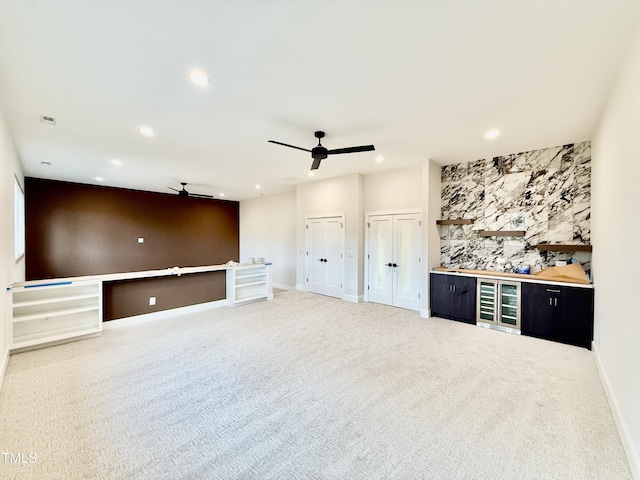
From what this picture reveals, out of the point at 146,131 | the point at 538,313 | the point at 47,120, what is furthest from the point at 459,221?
the point at 47,120

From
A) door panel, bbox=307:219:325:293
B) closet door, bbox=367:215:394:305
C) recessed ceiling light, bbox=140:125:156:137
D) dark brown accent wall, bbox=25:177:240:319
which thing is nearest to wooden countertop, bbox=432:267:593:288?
closet door, bbox=367:215:394:305

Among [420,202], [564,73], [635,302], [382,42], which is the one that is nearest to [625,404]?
[635,302]

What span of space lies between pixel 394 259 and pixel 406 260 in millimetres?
265

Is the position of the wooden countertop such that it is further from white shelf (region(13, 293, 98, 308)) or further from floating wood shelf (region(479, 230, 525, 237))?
white shelf (region(13, 293, 98, 308))

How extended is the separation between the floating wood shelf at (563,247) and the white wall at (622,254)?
0.87 meters

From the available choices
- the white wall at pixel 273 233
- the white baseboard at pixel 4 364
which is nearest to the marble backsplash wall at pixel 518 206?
the white wall at pixel 273 233

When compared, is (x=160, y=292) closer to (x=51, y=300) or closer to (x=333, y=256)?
(x=51, y=300)

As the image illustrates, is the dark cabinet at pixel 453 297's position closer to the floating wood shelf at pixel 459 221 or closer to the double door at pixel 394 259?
the double door at pixel 394 259

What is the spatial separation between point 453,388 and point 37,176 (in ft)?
30.5

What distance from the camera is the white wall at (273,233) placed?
843cm

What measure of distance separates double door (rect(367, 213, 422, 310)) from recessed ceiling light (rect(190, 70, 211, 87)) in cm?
423

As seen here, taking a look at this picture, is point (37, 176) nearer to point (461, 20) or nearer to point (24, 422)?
point (24, 422)

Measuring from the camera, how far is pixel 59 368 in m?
3.14

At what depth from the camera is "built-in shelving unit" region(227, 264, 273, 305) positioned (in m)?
5.89
